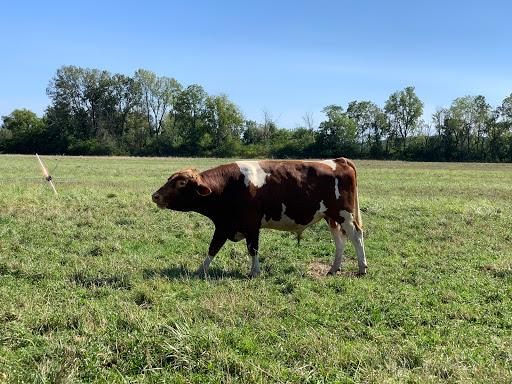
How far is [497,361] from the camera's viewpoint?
3.89 m

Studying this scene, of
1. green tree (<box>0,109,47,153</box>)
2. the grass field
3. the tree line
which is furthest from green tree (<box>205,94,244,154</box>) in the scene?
the grass field

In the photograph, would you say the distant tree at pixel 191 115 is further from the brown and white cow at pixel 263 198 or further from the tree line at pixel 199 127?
the brown and white cow at pixel 263 198

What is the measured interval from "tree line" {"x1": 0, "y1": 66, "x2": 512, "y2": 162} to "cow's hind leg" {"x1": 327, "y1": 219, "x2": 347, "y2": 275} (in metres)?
69.7

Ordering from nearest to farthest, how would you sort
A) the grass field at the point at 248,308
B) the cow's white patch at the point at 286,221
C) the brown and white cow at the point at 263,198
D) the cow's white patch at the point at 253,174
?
the grass field at the point at 248,308, the brown and white cow at the point at 263,198, the cow's white patch at the point at 253,174, the cow's white patch at the point at 286,221

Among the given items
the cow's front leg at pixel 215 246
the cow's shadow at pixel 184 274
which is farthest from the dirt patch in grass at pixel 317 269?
the cow's front leg at pixel 215 246

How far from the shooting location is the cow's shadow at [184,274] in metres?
6.79

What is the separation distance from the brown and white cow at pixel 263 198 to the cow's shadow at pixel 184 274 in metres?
0.22

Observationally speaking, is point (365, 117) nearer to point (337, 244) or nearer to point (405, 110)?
point (405, 110)

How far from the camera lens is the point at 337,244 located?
26.1 ft

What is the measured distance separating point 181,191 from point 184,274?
1.60 metres

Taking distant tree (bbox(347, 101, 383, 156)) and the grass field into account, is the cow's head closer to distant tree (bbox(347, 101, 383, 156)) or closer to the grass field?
the grass field

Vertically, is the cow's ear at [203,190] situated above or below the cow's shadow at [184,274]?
above

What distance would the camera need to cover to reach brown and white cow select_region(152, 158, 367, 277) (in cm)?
723

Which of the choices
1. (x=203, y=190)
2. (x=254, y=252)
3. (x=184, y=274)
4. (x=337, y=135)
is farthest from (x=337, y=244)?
(x=337, y=135)
